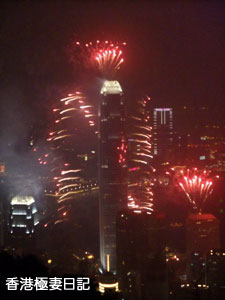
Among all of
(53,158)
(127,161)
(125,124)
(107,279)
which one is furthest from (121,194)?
(107,279)

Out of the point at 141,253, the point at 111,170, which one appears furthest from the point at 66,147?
the point at 141,253

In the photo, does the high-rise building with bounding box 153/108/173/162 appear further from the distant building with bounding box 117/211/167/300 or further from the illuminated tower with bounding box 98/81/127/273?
the distant building with bounding box 117/211/167/300

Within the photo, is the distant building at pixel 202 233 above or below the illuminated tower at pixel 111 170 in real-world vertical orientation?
below

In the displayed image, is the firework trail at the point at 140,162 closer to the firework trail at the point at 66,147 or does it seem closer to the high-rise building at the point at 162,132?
the high-rise building at the point at 162,132

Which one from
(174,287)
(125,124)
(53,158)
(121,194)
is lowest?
(174,287)

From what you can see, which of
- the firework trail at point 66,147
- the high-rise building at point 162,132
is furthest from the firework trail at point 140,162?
the firework trail at point 66,147

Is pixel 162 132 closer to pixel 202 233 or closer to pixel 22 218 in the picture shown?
pixel 202 233

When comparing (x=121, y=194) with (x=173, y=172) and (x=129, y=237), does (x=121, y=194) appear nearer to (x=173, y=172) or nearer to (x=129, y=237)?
(x=129, y=237)
